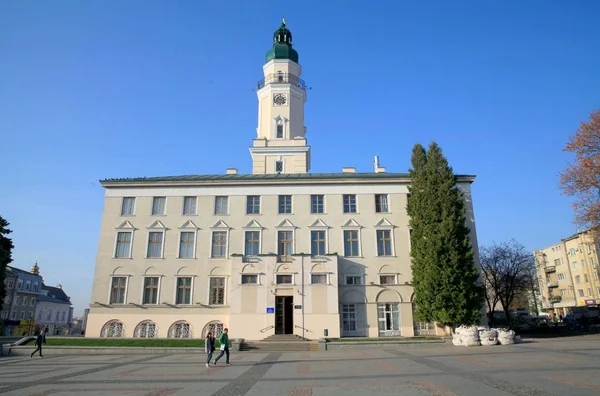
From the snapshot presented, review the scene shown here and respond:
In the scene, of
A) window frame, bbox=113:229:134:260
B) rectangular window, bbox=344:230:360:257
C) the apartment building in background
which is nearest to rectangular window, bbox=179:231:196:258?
window frame, bbox=113:229:134:260

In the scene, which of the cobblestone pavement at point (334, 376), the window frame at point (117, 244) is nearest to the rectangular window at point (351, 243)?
the cobblestone pavement at point (334, 376)

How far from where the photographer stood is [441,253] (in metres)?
28.8

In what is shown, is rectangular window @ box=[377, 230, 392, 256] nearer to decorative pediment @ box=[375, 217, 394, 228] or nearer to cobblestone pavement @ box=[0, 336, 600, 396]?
decorative pediment @ box=[375, 217, 394, 228]

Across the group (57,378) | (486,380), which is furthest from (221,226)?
(486,380)

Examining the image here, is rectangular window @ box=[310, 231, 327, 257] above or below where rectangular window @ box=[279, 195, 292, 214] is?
below

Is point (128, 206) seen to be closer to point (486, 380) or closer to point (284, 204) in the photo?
point (284, 204)

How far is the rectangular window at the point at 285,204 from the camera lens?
33719mm

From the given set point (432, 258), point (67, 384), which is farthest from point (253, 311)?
point (67, 384)

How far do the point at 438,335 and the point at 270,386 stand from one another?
21.8 meters

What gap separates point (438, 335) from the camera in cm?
2984

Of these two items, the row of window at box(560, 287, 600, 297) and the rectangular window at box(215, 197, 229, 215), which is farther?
the row of window at box(560, 287, 600, 297)

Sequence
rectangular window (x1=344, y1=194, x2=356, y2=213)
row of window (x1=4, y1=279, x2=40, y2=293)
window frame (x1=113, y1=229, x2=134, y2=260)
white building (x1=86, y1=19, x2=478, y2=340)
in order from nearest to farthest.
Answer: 1. white building (x1=86, y1=19, x2=478, y2=340)
2. window frame (x1=113, y1=229, x2=134, y2=260)
3. rectangular window (x1=344, y1=194, x2=356, y2=213)
4. row of window (x1=4, y1=279, x2=40, y2=293)

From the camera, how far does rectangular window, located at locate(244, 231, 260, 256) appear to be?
3250 centimetres

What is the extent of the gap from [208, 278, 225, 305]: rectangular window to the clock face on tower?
20981mm
